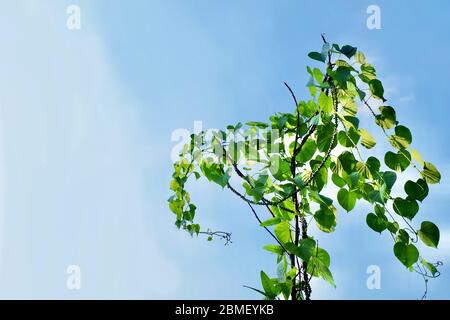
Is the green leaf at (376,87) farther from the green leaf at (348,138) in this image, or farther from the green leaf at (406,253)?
the green leaf at (406,253)

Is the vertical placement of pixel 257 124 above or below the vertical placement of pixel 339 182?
above

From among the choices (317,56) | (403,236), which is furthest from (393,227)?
(317,56)

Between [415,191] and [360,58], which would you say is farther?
[360,58]

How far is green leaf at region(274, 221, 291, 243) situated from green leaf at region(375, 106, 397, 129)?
0.29m

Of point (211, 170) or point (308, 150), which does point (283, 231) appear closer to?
point (308, 150)

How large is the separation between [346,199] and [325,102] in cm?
20

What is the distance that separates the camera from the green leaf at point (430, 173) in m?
1.02

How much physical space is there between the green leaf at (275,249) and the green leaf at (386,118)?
34cm

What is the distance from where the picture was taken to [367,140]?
1088mm

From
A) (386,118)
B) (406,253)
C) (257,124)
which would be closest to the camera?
(406,253)

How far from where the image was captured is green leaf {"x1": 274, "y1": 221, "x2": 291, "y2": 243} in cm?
111

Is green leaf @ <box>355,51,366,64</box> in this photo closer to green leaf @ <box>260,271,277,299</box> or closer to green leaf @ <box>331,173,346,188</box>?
green leaf @ <box>331,173,346,188</box>
